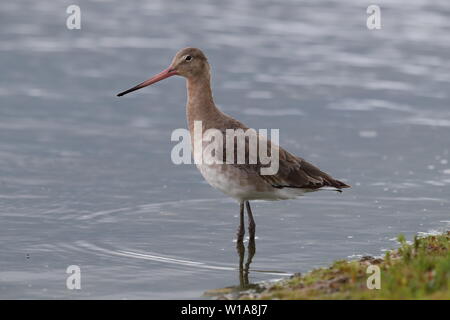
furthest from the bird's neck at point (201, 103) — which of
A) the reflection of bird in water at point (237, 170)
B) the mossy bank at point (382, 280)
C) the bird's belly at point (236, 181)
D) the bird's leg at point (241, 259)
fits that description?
the mossy bank at point (382, 280)

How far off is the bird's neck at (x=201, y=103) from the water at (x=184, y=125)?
1.35 m

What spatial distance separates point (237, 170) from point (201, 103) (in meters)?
1.02

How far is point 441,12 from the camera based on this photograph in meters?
22.7

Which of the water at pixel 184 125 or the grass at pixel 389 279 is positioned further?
the water at pixel 184 125

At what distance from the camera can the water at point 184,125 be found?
33.7 feet

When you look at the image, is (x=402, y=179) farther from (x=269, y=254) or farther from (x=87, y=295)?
(x=87, y=295)

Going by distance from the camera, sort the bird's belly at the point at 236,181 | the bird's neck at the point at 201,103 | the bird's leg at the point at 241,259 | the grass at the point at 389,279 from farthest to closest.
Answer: the bird's neck at the point at 201,103, the bird's belly at the point at 236,181, the bird's leg at the point at 241,259, the grass at the point at 389,279

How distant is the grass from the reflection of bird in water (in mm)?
1286

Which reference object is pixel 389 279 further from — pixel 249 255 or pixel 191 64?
pixel 191 64

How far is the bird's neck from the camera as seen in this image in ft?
34.6

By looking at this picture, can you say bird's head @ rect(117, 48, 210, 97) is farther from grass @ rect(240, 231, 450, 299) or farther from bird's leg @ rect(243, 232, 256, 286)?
grass @ rect(240, 231, 450, 299)

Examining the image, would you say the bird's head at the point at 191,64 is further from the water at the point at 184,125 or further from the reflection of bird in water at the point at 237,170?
the water at the point at 184,125

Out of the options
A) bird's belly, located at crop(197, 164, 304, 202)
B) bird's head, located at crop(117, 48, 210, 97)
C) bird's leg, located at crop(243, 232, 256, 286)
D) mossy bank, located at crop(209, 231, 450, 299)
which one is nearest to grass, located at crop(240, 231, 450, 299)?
mossy bank, located at crop(209, 231, 450, 299)

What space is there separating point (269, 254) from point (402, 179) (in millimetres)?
3649
